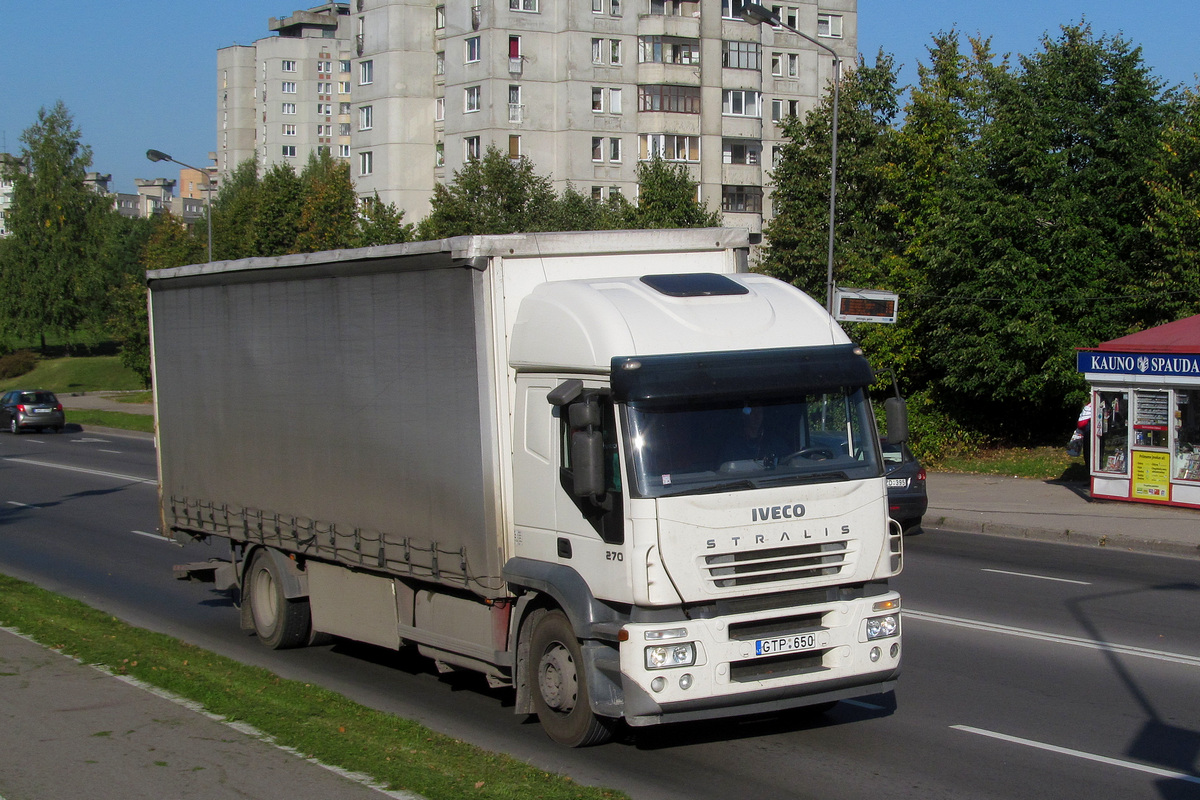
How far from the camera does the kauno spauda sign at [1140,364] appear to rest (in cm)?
1922

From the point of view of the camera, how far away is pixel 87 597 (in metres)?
13.6

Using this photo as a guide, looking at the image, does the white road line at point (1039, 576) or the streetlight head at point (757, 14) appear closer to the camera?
the white road line at point (1039, 576)

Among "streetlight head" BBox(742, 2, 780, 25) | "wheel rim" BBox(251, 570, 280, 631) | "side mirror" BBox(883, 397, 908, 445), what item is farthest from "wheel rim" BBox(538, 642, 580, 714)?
"streetlight head" BBox(742, 2, 780, 25)

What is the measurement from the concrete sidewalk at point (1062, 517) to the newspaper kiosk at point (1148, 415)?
0.38 metres

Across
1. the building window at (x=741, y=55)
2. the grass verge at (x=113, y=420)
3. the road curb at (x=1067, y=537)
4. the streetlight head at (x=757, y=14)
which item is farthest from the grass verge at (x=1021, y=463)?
the building window at (x=741, y=55)

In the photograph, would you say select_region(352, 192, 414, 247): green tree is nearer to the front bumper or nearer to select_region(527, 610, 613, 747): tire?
select_region(527, 610, 613, 747): tire

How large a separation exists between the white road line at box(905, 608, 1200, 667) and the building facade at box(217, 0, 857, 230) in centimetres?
5227

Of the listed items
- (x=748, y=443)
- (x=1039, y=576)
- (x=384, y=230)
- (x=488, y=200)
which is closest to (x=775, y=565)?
(x=748, y=443)

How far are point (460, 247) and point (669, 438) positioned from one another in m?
1.98

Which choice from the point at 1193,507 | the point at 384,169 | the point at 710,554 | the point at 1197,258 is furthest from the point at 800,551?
the point at 384,169

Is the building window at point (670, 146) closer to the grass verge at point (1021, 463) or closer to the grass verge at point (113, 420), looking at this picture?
the grass verge at point (113, 420)

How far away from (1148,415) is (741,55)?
5264cm

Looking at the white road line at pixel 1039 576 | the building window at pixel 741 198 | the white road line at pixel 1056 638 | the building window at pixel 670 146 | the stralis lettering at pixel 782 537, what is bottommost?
the white road line at pixel 1039 576

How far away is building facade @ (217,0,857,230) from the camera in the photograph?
66500 mm
